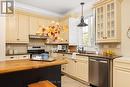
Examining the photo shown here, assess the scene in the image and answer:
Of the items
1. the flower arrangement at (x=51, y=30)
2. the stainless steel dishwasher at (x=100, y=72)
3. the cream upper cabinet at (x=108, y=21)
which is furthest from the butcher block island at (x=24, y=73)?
the cream upper cabinet at (x=108, y=21)

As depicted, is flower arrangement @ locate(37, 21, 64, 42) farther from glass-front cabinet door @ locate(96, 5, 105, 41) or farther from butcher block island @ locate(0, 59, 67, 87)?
glass-front cabinet door @ locate(96, 5, 105, 41)

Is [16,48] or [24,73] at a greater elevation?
[16,48]

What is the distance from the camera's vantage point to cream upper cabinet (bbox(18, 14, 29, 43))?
4934 mm

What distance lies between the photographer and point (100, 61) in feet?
10.9

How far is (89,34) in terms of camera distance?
16.1 ft

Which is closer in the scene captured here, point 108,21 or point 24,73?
point 24,73

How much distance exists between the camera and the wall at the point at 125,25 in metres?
3.42

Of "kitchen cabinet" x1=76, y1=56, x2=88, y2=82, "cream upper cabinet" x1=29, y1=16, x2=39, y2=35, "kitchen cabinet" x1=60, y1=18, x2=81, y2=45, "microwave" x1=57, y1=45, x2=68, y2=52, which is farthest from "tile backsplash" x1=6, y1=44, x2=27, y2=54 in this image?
"kitchen cabinet" x1=76, y1=56, x2=88, y2=82

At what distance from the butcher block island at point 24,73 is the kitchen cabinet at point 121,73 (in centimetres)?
141

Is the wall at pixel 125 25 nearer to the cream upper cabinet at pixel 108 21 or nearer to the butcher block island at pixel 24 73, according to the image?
the cream upper cabinet at pixel 108 21

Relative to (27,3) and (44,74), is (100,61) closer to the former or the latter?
(44,74)

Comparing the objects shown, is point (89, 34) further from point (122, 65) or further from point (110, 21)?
point (122, 65)

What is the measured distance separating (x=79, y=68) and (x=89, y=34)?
1456 millimetres

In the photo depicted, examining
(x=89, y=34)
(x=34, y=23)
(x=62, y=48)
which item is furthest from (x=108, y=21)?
(x=34, y=23)
